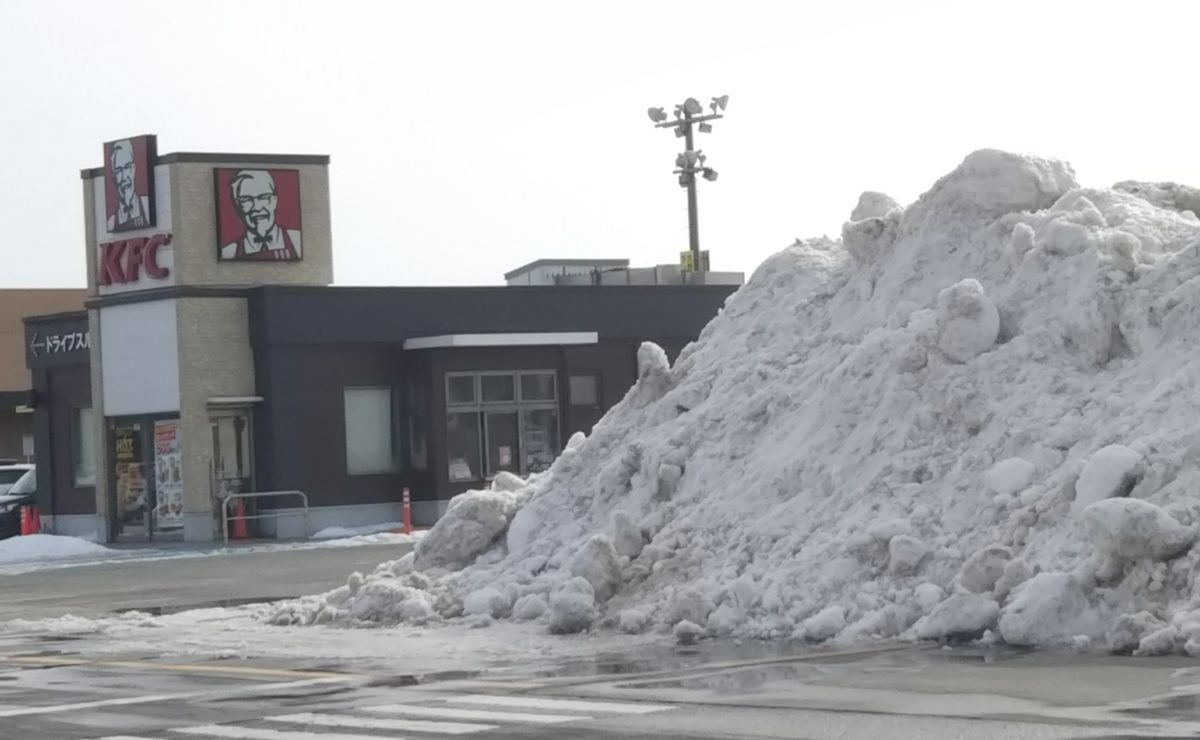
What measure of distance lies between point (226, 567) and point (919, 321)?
1416 cm

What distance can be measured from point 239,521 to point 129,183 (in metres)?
6.62

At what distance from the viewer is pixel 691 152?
46844 millimetres

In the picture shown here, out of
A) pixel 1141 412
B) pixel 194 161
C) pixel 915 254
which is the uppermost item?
pixel 194 161

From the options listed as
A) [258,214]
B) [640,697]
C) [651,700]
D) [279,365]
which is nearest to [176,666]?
[640,697]

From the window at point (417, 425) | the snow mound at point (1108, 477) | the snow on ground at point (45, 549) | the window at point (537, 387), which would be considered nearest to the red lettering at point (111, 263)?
the snow on ground at point (45, 549)

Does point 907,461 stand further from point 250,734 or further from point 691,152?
point 691,152

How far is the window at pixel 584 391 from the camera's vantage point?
3856 centimetres

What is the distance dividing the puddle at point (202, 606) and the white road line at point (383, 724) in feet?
31.0

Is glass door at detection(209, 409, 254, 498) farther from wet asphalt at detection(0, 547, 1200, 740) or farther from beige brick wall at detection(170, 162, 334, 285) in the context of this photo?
wet asphalt at detection(0, 547, 1200, 740)

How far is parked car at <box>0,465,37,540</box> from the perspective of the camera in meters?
39.8

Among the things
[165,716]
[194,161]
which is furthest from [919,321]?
[194,161]

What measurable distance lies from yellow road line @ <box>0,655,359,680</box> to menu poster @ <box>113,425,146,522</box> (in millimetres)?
21409

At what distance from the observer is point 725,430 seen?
1766cm

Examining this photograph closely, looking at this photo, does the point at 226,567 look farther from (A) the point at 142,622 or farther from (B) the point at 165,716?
(B) the point at 165,716
